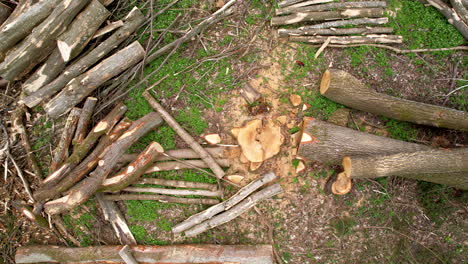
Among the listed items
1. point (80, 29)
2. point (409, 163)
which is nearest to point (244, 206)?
point (409, 163)

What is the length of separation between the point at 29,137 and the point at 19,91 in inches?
33.1

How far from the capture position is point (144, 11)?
16.3 ft

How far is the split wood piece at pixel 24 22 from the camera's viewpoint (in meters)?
4.25

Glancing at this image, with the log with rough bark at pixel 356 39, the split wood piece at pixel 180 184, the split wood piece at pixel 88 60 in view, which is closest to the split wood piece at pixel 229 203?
the split wood piece at pixel 180 184

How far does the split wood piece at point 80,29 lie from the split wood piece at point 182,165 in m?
2.22

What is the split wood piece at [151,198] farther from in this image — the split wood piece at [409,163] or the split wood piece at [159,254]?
the split wood piece at [409,163]

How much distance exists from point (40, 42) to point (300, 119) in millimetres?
4298

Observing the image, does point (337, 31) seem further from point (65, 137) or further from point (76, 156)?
point (65, 137)

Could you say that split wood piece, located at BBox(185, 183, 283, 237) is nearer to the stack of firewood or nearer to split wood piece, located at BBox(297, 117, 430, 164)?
split wood piece, located at BBox(297, 117, 430, 164)

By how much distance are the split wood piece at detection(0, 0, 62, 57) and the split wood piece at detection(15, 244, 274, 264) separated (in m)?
3.51

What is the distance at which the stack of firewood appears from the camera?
4773mm

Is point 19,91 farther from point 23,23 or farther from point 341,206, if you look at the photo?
point 341,206

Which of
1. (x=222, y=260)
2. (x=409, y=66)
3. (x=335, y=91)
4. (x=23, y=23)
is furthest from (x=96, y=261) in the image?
(x=409, y=66)

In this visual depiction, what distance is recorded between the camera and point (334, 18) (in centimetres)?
481
